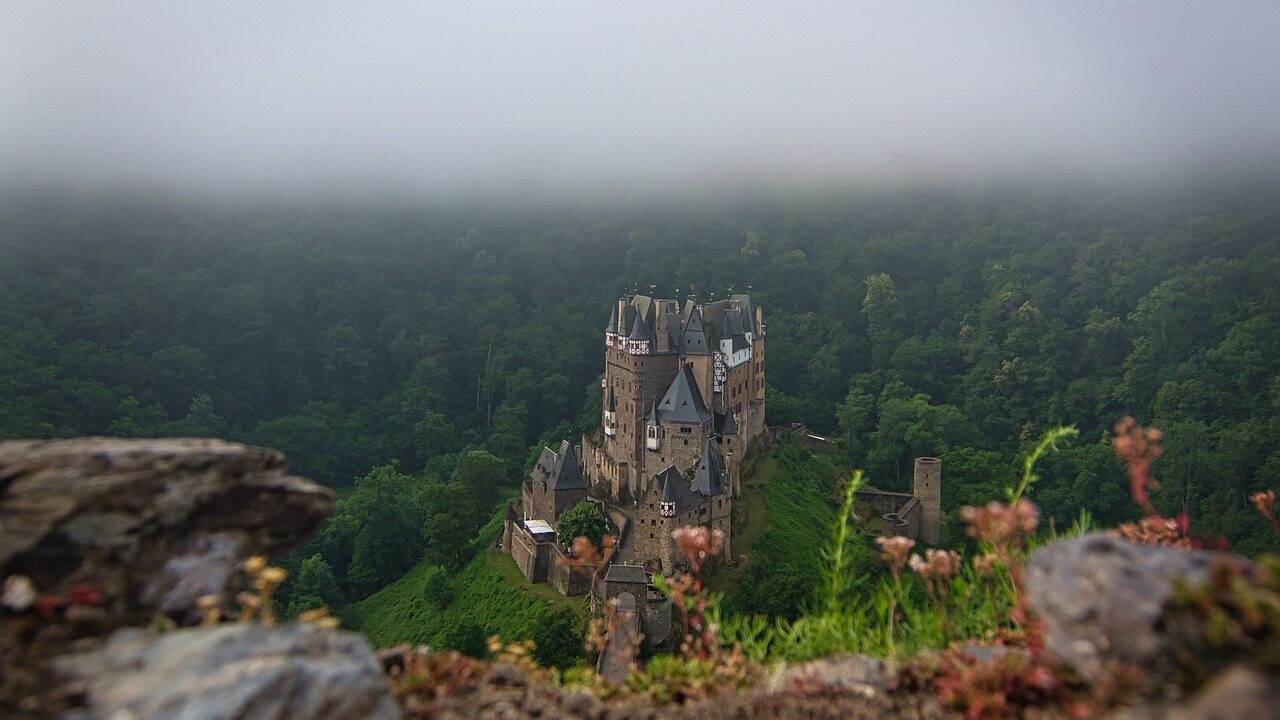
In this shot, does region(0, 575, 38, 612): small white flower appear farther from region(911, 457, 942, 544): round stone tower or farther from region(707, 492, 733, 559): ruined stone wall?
region(911, 457, 942, 544): round stone tower

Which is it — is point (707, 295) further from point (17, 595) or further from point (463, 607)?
point (17, 595)

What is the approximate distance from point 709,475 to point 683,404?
13.5 ft

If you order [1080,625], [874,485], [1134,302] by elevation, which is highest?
[1080,625]

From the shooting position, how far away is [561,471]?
131ft

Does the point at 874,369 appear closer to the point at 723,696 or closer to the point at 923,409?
the point at 923,409

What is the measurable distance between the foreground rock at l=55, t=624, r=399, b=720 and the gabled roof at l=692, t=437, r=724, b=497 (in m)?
29.6

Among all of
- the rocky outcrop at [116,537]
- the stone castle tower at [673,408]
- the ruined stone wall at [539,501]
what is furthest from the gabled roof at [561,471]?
the rocky outcrop at [116,537]

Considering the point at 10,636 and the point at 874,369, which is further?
the point at 874,369

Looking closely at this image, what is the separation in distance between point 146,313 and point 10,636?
72234mm

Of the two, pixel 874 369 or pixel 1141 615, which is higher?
pixel 1141 615

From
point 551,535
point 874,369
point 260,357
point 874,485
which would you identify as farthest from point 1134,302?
point 260,357

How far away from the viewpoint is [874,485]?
53812 mm

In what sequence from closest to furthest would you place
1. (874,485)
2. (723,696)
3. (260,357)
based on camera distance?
(723,696) < (874,485) < (260,357)

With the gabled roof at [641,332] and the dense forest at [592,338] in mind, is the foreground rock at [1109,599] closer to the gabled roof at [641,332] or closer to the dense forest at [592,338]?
Answer: the gabled roof at [641,332]
